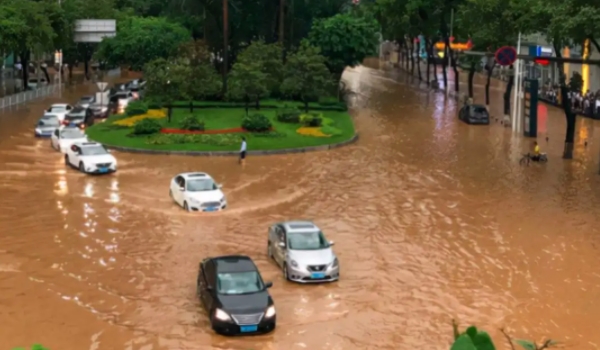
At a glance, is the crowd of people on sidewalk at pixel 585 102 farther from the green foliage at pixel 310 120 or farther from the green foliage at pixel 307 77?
the green foliage at pixel 310 120

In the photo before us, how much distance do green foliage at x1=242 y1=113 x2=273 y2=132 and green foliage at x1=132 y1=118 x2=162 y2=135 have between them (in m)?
4.96

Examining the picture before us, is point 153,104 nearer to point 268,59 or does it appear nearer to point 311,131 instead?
point 268,59

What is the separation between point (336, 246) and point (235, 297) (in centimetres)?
701

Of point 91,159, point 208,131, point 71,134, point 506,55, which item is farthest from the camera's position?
point 506,55

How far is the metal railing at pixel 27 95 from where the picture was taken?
62000 millimetres

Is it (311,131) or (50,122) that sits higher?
(50,122)

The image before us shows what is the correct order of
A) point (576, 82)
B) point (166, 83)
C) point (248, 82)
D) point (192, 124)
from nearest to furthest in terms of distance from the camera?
point (192, 124), point (166, 83), point (248, 82), point (576, 82)

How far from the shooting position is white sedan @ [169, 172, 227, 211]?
26344mm

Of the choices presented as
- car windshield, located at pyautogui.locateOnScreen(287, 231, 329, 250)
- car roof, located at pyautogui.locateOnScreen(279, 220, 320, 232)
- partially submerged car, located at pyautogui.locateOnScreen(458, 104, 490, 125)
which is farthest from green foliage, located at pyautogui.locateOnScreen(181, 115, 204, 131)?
car windshield, located at pyautogui.locateOnScreen(287, 231, 329, 250)

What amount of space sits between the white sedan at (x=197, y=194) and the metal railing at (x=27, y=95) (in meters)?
38.3

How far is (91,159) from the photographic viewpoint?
33.5m

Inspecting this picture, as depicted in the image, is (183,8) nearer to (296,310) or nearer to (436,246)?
(436,246)

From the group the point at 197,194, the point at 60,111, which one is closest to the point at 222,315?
the point at 197,194

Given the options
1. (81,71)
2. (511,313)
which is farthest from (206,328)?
(81,71)
